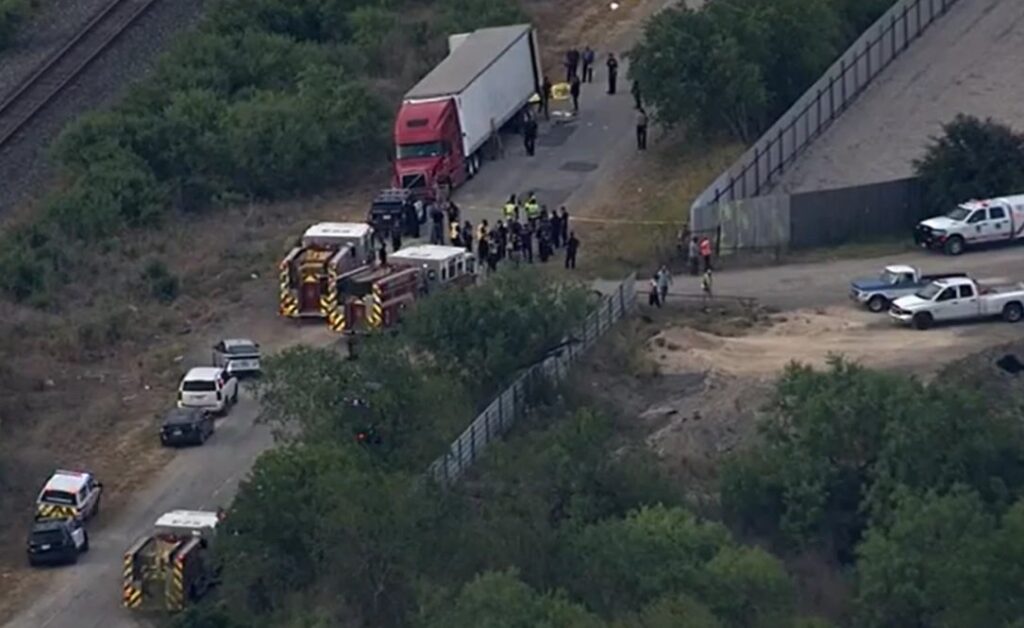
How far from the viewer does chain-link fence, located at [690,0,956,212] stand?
8075 centimetres

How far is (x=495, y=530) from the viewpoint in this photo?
61844 mm

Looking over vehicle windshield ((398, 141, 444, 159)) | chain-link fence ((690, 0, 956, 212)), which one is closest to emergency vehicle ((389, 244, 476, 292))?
chain-link fence ((690, 0, 956, 212))

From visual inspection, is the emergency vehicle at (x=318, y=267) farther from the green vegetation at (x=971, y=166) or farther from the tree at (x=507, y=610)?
the tree at (x=507, y=610)

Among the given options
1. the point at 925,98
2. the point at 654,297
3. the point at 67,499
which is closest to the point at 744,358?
the point at 654,297

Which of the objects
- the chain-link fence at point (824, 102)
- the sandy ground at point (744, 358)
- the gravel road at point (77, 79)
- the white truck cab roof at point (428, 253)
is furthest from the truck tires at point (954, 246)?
the gravel road at point (77, 79)

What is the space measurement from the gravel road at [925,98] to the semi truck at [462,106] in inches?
276

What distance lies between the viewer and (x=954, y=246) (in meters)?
77.4

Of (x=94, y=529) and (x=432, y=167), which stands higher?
(x=432, y=167)

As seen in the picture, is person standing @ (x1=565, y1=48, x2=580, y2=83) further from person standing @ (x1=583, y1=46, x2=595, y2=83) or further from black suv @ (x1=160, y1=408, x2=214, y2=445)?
black suv @ (x1=160, y1=408, x2=214, y2=445)

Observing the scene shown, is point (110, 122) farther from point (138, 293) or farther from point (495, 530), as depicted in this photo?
point (495, 530)

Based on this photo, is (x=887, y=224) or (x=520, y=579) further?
(x=887, y=224)

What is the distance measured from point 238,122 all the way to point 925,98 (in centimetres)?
1640

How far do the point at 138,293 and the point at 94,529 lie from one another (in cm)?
1183

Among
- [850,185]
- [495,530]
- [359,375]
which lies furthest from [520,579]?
[850,185]
